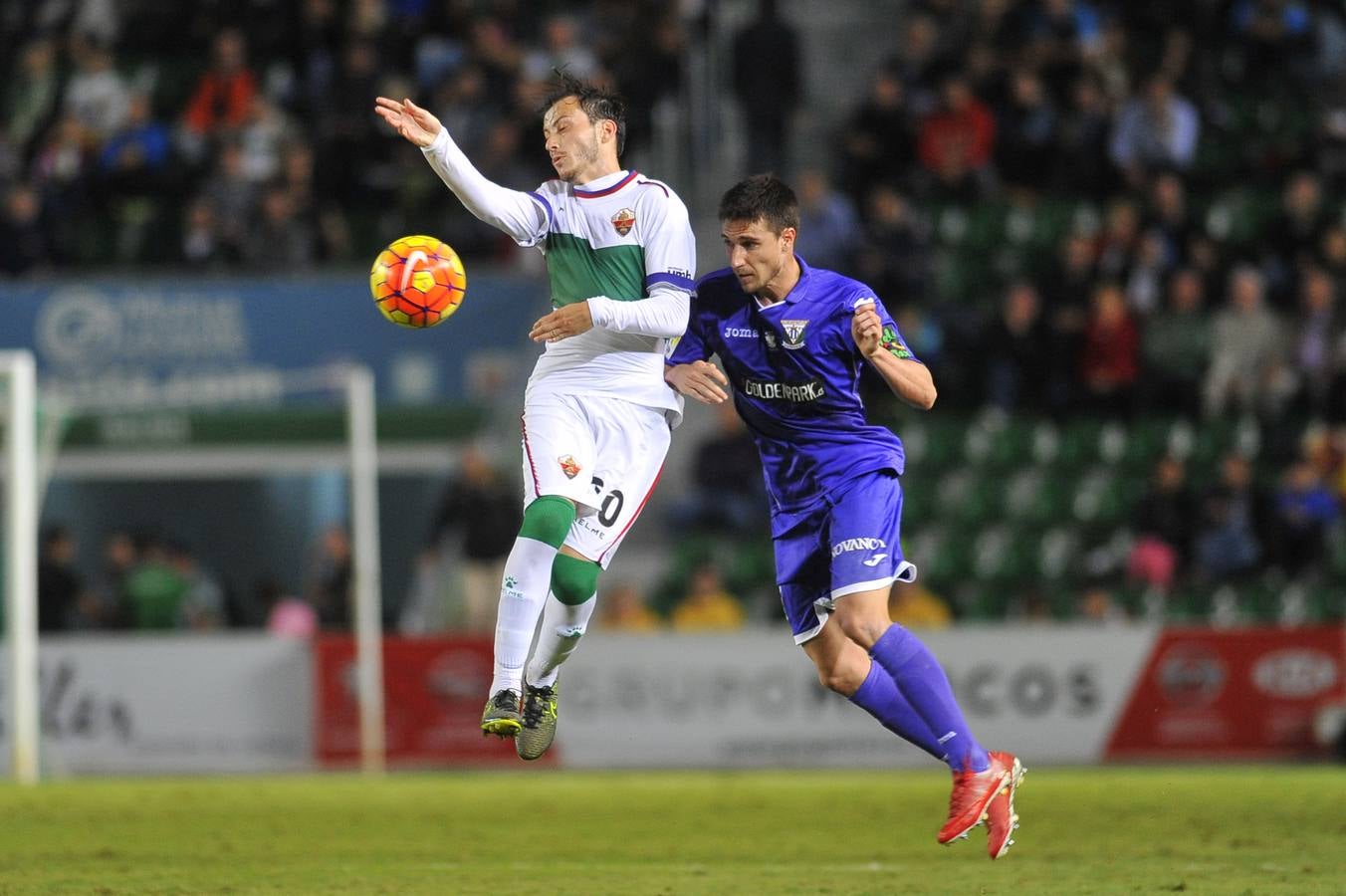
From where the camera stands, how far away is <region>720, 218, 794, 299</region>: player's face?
27.3 feet

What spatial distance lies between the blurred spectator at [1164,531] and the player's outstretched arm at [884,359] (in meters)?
9.97

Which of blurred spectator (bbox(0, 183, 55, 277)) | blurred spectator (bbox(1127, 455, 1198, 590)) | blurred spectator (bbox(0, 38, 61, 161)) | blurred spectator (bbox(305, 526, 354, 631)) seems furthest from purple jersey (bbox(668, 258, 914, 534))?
blurred spectator (bbox(0, 38, 61, 161))

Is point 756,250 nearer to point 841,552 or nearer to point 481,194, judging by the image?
point 481,194

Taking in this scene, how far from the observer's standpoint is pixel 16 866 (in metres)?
9.49

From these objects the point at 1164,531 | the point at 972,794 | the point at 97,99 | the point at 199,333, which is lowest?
the point at 972,794

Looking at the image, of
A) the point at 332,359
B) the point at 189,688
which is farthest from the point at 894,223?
the point at 189,688

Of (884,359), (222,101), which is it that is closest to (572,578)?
→ (884,359)

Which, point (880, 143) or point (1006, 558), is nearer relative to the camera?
point (1006, 558)

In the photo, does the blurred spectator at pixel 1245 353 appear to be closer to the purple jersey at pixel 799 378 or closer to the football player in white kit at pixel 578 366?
the purple jersey at pixel 799 378

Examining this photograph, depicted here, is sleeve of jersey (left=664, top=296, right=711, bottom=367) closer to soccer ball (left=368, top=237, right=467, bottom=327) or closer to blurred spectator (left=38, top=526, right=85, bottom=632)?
soccer ball (left=368, top=237, right=467, bottom=327)

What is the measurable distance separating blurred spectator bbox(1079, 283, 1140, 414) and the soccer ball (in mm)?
11223

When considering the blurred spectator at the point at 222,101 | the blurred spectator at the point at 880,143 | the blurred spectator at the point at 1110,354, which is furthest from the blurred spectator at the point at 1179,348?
the blurred spectator at the point at 222,101

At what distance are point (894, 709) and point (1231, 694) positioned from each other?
29.1ft

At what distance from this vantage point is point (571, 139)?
8.46m
